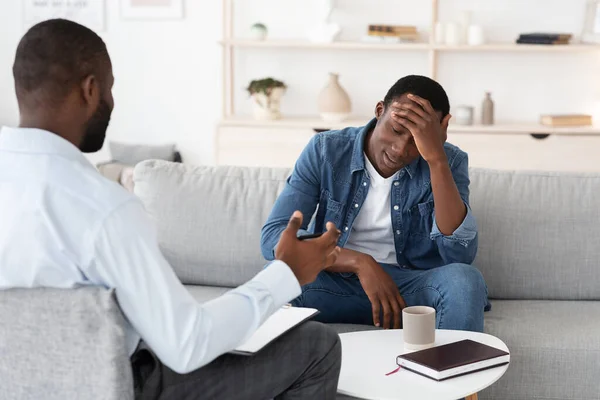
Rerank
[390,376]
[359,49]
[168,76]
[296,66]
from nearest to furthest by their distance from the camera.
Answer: [390,376] < [359,49] < [296,66] < [168,76]

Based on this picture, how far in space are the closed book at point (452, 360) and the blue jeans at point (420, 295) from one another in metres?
0.28

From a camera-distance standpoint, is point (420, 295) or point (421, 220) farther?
point (421, 220)

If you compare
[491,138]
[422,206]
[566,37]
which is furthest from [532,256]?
[566,37]

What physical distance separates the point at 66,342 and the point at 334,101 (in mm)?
3566

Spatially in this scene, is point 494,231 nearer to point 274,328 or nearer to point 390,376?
point 390,376

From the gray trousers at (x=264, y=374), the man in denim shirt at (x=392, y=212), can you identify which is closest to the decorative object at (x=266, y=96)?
the man in denim shirt at (x=392, y=212)

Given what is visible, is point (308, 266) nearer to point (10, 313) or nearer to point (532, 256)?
point (10, 313)

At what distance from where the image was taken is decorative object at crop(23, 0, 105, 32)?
514cm

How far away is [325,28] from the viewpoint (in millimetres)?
4789

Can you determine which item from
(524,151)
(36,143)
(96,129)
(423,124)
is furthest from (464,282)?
(524,151)

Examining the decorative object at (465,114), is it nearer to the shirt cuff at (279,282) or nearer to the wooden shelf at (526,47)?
the wooden shelf at (526,47)

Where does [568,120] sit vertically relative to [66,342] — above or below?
below

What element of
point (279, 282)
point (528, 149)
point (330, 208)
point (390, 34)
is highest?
point (390, 34)

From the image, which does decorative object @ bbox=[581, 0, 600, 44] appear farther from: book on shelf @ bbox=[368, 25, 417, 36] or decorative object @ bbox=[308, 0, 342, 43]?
decorative object @ bbox=[308, 0, 342, 43]
